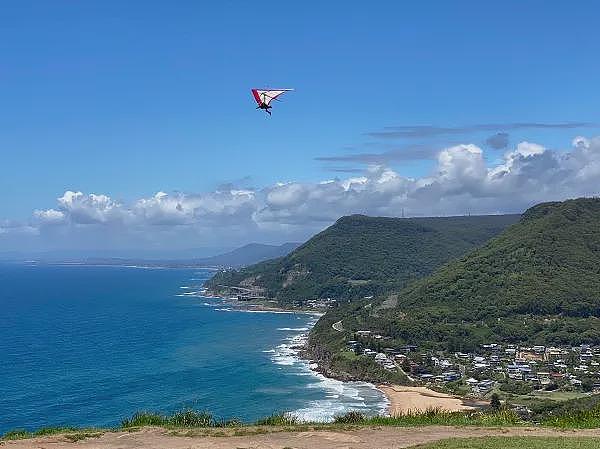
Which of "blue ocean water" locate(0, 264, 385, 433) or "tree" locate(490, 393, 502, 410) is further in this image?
"blue ocean water" locate(0, 264, 385, 433)

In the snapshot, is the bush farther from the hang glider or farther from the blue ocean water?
the blue ocean water

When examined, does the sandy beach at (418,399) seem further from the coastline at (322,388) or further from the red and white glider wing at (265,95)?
the red and white glider wing at (265,95)

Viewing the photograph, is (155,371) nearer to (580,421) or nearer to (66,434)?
(66,434)

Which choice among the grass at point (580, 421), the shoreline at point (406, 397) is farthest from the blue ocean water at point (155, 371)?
the grass at point (580, 421)

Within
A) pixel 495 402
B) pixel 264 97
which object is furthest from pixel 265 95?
pixel 495 402

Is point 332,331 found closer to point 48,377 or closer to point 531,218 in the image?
point 48,377

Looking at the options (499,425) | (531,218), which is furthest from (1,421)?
(531,218)

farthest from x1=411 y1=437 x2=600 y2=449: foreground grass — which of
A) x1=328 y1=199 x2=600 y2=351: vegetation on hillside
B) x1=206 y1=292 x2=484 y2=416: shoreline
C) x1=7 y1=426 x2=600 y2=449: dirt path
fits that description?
x1=328 y1=199 x2=600 y2=351: vegetation on hillside
